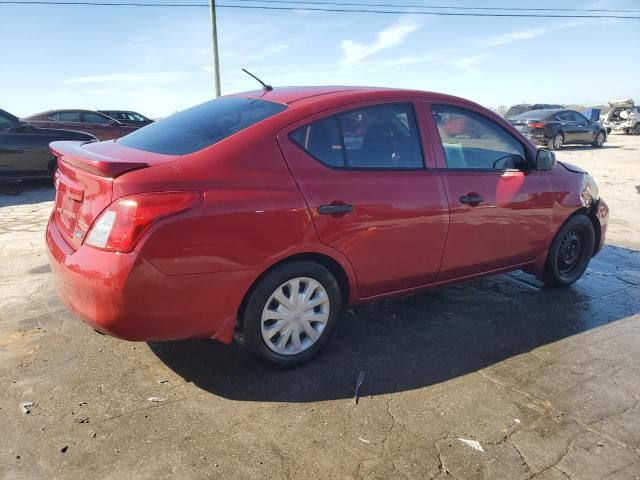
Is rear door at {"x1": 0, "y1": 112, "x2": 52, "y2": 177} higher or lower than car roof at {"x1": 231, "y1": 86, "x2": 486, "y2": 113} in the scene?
lower

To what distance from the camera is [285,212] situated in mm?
2965

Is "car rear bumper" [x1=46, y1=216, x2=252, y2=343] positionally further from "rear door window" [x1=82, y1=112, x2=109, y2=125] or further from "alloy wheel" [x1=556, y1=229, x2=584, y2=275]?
"rear door window" [x1=82, y1=112, x2=109, y2=125]

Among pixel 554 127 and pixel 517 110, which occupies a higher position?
pixel 517 110

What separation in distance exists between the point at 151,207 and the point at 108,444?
1161 millimetres

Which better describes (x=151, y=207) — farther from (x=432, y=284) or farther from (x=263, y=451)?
(x=432, y=284)

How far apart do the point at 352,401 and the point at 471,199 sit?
1731 mm

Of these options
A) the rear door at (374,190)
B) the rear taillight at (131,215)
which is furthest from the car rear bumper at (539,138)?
the rear taillight at (131,215)

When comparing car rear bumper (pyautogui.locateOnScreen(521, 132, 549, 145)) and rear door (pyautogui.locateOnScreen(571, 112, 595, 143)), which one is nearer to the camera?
car rear bumper (pyautogui.locateOnScreen(521, 132, 549, 145))

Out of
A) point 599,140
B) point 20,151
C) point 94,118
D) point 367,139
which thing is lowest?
point 599,140

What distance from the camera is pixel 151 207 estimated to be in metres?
2.60

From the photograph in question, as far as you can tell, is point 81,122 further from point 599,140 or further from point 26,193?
point 599,140

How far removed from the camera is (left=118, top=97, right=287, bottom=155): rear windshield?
3.08 m

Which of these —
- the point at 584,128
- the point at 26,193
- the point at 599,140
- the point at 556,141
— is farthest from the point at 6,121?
the point at 599,140

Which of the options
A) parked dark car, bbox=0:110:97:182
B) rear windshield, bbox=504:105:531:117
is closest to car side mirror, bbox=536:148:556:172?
parked dark car, bbox=0:110:97:182
